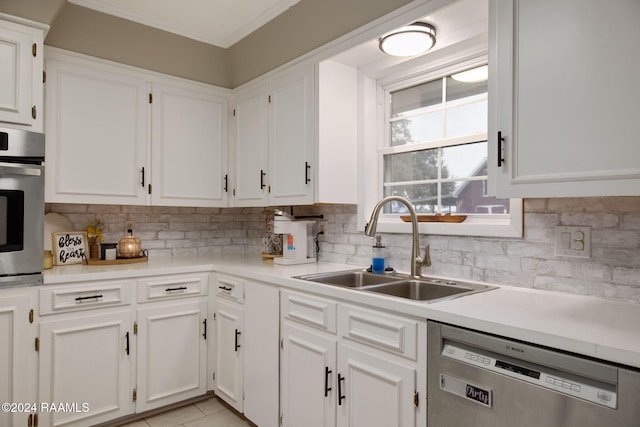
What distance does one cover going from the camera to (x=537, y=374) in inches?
44.5

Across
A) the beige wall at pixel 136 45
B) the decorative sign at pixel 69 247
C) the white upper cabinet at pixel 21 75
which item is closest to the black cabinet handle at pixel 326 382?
the decorative sign at pixel 69 247

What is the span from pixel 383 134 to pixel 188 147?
1.45 metres

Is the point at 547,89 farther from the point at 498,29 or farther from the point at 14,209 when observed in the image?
the point at 14,209

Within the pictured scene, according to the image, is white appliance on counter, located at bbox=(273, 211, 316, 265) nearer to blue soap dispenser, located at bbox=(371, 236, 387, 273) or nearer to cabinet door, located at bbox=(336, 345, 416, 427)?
blue soap dispenser, located at bbox=(371, 236, 387, 273)

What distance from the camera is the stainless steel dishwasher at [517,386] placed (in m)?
1.00

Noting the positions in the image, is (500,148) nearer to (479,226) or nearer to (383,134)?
(479,226)

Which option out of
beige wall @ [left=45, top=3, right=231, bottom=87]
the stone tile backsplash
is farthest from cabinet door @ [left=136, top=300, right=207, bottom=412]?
beige wall @ [left=45, top=3, right=231, bottom=87]

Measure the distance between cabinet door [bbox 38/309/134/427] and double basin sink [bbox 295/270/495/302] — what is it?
3.85 ft

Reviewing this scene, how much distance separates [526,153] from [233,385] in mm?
2082

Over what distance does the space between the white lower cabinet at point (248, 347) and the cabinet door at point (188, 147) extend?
756 millimetres

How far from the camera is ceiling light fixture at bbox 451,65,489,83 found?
2.10m

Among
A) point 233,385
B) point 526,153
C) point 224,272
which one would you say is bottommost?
point 233,385

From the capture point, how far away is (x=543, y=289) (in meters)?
1.71

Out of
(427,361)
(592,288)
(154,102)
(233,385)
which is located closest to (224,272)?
(233,385)
